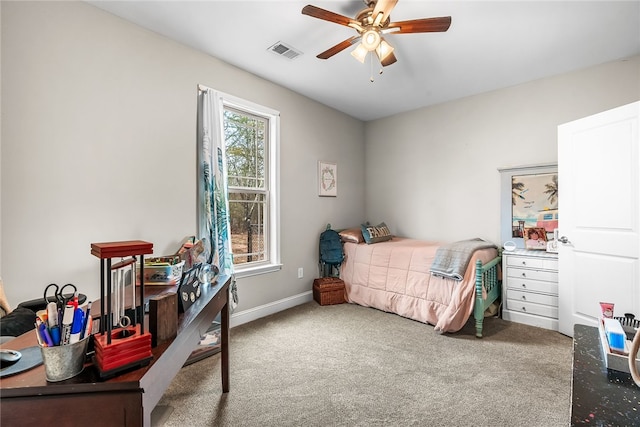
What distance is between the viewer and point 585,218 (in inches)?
105

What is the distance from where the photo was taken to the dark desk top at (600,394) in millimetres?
678

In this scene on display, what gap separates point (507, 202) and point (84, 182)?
4.07 metres

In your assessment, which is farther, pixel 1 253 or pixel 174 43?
pixel 174 43

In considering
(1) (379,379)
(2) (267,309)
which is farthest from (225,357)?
(2) (267,309)

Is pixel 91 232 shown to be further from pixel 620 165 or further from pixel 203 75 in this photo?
pixel 620 165

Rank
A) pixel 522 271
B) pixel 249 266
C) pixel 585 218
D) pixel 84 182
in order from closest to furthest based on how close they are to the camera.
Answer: pixel 84 182
pixel 585 218
pixel 522 271
pixel 249 266

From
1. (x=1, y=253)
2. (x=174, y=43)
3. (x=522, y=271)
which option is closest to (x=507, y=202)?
(x=522, y=271)

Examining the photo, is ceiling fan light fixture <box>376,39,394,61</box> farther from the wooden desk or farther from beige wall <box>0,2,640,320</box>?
the wooden desk

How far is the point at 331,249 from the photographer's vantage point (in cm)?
391

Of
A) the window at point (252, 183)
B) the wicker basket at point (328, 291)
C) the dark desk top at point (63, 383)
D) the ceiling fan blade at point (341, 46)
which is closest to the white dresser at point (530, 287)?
the wicker basket at point (328, 291)

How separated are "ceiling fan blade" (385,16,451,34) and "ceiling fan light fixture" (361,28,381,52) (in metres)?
0.09

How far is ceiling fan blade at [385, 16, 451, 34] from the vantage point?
1.87m

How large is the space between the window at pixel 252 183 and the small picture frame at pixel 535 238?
109 inches

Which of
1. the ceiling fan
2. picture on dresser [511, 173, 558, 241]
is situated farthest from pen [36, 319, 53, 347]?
picture on dresser [511, 173, 558, 241]
